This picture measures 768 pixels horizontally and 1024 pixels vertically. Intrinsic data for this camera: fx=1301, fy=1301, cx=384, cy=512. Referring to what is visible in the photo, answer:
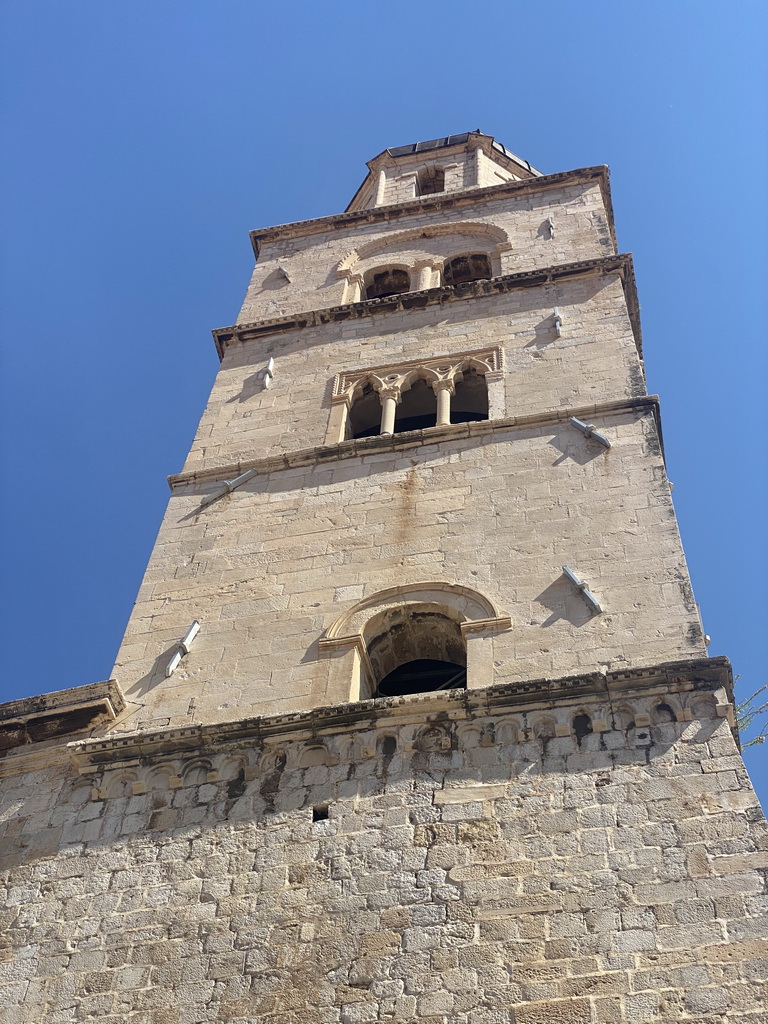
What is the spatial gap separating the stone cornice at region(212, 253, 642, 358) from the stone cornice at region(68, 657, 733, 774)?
9572 mm

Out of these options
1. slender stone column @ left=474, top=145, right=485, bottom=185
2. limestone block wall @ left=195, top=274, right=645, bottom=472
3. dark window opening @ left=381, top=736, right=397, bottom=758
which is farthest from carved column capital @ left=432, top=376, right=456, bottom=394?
slender stone column @ left=474, top=145, right=485, bottom=185

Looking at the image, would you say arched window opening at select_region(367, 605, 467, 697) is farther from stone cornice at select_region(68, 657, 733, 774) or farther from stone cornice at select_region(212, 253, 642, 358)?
stone cornice at select_region(212, 253, 642, 358)

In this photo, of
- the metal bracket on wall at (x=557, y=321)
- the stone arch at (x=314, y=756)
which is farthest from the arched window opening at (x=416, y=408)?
Answer: the stone arch at (x=314, y=756)

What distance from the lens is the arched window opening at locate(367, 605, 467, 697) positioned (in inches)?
511

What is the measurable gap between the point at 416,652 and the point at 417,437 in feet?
11.4

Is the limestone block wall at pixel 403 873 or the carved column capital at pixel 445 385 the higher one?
the carved column capital at pixel 445 385

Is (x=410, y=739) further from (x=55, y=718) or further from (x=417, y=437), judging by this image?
(x=417, y=437)

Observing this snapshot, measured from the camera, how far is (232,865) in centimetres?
1017

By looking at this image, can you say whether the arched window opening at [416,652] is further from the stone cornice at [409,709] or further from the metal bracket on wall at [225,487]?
the metal bracket on wall at [225,487]

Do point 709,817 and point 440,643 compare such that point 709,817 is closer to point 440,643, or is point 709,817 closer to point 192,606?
point 440,643

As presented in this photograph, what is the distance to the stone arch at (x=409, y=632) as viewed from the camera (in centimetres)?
1238

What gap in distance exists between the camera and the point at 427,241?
23578mm

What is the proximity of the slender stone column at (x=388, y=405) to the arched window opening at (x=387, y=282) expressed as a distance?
5.22 meters

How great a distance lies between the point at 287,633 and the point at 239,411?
5674 millimetres
